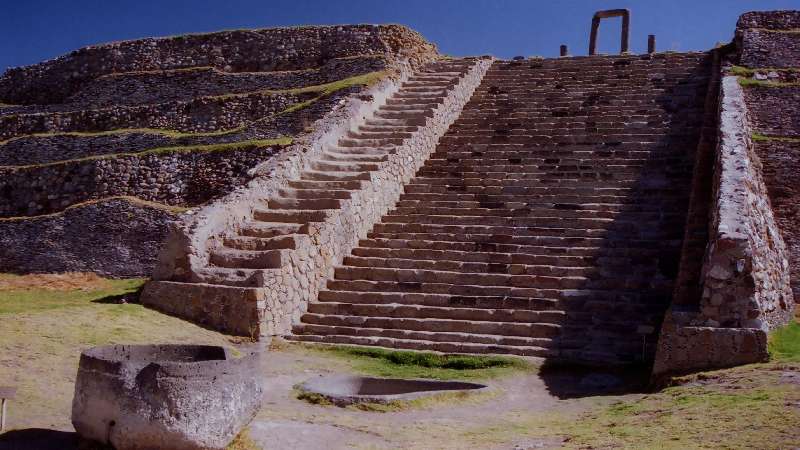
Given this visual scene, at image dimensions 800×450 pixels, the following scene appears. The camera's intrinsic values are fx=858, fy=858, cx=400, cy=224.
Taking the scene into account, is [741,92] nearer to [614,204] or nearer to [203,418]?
[614,204]

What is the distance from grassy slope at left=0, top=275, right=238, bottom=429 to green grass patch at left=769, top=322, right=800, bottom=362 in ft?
17.8

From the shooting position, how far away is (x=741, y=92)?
13500mm

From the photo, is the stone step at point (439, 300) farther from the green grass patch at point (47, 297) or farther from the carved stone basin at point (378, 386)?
the green grass patch at point (47, 297)

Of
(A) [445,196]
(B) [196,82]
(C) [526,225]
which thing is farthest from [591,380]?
(B) [196,82]

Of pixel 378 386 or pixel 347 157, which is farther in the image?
pixel 347 157

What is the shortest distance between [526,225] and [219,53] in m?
14.0

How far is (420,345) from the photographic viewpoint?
372 inches

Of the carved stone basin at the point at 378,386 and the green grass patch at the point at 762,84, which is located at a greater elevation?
the green grass patch at the point at 762,84

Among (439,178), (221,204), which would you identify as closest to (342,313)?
(221,204)

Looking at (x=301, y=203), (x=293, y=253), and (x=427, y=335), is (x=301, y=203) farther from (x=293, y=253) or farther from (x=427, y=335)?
(x=427, y=335)

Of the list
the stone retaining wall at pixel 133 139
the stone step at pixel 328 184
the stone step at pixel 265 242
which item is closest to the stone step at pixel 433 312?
the stone step at pixel 265 242

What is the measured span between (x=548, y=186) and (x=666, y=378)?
236 inches

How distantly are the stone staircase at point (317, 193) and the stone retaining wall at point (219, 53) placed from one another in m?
3.83

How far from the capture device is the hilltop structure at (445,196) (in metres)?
9.38
